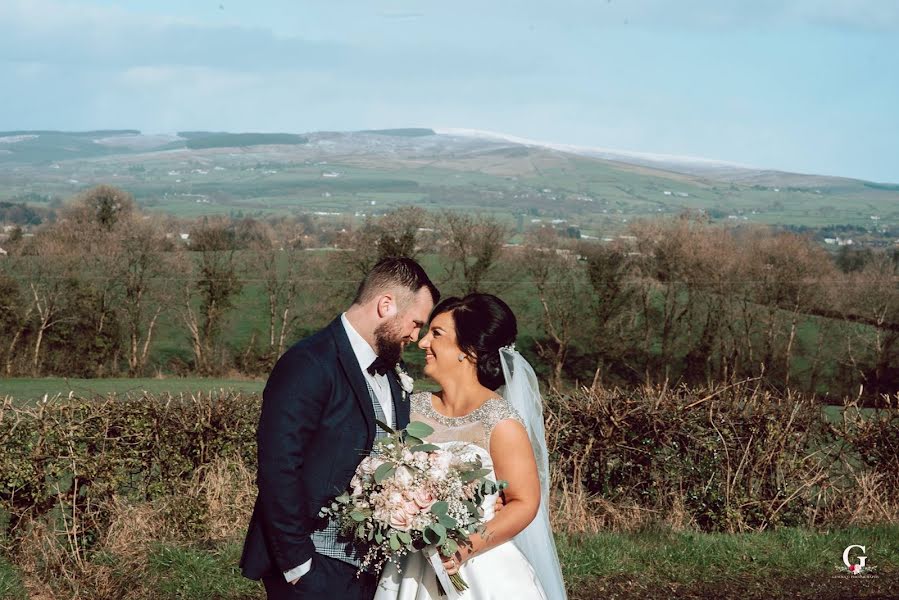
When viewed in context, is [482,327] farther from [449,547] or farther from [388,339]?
[449,547]

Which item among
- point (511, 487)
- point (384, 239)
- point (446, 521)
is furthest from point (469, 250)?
point (446, 521)

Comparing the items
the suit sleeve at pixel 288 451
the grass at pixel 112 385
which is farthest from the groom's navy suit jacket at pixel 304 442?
the grass at pixel 112 385

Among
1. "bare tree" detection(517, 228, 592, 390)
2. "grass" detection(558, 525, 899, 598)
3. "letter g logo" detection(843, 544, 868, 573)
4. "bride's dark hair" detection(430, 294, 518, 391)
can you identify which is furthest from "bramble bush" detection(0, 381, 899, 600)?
"bare tree" detection(517, 228, 592, 390)

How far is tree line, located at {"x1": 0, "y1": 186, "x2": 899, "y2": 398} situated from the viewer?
4468 centimetres

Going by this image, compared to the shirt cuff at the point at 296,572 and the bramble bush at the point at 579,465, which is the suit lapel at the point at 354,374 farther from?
the bramble bush at the point at 579,465

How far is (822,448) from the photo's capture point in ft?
35.6

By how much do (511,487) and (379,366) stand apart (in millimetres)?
831

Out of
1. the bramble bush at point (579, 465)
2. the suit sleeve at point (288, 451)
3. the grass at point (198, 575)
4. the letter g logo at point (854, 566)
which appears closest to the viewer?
the suit sleeve at point (288, 451)

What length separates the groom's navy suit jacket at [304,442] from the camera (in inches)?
144

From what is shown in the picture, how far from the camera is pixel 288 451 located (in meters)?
3.65

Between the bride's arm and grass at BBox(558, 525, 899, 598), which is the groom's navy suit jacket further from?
grass at BBox(558, 525, 899, 598)

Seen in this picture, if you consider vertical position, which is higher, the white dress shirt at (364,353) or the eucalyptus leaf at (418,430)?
the white dress shirt at (364,353)

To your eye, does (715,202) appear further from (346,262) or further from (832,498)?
(832,498)

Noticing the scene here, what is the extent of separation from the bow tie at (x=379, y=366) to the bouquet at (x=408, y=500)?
0.76 ft
